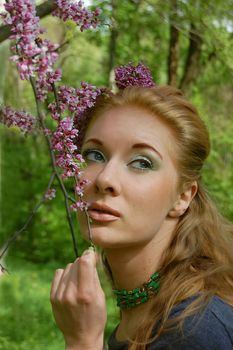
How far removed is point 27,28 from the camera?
133 centimetres

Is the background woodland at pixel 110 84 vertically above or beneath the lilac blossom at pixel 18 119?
above

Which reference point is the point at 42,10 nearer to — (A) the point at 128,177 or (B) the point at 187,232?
(A) the point at 128,177

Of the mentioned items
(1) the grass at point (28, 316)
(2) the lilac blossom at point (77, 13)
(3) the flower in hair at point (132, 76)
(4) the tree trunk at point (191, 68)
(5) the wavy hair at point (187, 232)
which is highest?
(4) the tree trunk at point (191, 68)

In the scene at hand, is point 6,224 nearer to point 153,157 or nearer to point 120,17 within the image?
point 120,17

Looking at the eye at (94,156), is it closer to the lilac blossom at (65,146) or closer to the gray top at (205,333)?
the lilac blossom at (65,146)

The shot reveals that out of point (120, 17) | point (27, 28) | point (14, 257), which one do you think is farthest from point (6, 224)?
point (27, 28)

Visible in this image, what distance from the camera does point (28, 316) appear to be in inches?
302

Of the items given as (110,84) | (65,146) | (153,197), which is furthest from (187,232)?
(110,84)

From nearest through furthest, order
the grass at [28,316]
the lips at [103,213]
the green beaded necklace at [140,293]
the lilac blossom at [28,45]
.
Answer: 1. the lilac blossom at [28,45]
2. the lips at [103,213]
3. the green beaded necklace at [140,293]
4. the grass at [28,316]

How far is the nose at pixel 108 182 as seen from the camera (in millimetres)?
2080

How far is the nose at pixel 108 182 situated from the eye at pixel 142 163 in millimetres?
94

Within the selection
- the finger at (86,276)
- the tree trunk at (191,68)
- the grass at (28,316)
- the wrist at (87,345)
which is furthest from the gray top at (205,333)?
the tree trunk at (191,68)

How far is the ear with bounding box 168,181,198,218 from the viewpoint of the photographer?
2.40 meters

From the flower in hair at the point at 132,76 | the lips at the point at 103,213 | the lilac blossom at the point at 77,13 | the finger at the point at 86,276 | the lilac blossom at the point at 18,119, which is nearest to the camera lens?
the lilac blossom at the point at 77,13
